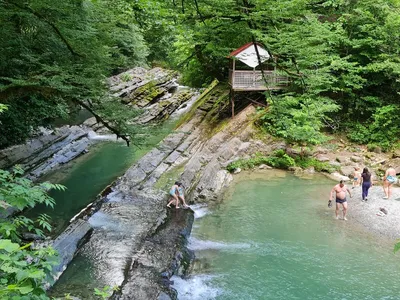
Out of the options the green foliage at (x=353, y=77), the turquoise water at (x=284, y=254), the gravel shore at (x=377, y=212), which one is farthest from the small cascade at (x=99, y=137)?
the gravel shore at (x=377, y=212)

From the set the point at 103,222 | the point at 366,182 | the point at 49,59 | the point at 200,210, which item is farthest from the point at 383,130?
the point at 49,59

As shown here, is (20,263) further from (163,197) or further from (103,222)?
(163,197)

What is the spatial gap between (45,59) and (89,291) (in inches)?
272

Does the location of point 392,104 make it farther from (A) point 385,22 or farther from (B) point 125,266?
(B) point 125,266

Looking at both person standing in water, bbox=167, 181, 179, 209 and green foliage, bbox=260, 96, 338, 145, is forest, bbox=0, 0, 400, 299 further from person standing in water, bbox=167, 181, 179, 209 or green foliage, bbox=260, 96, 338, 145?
person standing in water, bbox=167, 181, 179, 209

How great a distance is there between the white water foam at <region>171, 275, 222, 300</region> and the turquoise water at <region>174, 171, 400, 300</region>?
2cm

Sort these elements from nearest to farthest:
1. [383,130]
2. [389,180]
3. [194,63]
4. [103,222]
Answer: [103,222] → [389,180] → [383,130] → [194,63]

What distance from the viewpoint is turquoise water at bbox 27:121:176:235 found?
Result: 42.1 feet

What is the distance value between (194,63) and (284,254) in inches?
664

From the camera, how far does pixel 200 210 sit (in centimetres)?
1319

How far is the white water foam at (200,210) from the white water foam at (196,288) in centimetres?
356

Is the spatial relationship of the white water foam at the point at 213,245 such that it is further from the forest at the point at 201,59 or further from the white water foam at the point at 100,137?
the white water foam at the point at 100,137

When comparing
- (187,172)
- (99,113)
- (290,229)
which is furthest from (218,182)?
(99,113)

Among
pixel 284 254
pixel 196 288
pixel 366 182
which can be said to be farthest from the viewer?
pixel 366 182
